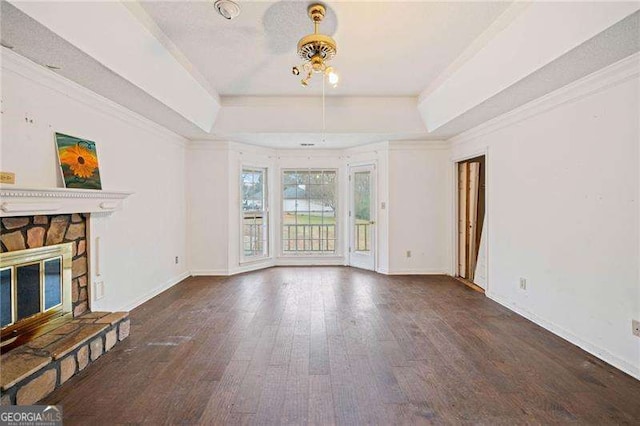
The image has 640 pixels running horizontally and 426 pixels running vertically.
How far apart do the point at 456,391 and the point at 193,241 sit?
4.46 metres

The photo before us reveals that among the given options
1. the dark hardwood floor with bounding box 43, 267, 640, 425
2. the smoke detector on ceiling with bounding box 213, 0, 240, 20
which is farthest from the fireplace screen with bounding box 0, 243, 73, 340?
the smoke detector on ceiling with bounding box 213, 0, 240, 20

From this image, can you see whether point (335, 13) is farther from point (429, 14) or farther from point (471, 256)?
point (471, 256)

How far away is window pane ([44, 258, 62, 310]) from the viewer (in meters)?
2.40

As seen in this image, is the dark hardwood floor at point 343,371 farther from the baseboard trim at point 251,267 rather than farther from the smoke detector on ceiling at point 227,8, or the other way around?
the smoke detector on ceiling at point 227,8

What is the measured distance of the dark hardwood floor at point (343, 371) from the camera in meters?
1.83

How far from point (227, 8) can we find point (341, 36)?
100 cm

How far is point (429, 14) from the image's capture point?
2400 mm

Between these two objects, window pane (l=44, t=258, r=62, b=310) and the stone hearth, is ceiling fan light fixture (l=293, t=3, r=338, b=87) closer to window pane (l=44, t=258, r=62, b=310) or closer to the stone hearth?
window pane (l=44, t=258, r=62, b=310)

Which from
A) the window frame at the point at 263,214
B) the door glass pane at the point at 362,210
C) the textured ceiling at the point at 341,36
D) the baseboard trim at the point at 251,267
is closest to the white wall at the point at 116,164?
the baseboard trim at the point at 251,267

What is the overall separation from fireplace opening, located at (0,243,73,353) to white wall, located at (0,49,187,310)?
0.47 m

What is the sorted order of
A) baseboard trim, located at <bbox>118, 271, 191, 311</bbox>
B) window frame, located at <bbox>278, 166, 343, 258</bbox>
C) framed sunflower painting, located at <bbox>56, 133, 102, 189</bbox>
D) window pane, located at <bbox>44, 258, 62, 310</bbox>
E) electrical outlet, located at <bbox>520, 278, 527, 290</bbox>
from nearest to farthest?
window pane, located at <bbox>44, 258, 62, 310</bbox> → framed sunflower painting, located at <bbox>56, 133, 102, 189</bbox> → electrical outlet, located at <bbox>520, 278, 527, 290</bbox> → baseboard trim, located at <bbox>118, 271, 191, 311</bbox> → window frame, located at <bbox>278, 166, 343, 258</bbox>

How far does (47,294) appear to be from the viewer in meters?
2.41

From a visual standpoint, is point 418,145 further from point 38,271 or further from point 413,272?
point 38,271

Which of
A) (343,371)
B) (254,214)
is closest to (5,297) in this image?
(343,371)
